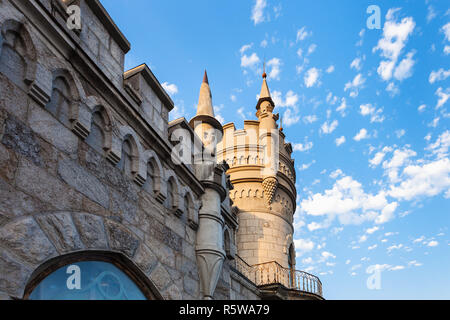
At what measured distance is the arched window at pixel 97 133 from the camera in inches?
179

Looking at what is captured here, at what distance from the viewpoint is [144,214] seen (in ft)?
17.3

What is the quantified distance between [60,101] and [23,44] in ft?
1.95

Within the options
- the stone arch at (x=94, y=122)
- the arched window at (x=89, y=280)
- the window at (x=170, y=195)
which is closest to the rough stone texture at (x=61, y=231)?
the arched window at (x=89, y=280)

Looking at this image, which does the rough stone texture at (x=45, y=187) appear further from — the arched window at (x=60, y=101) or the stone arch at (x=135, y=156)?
the stone arch at (x=135, y=156)

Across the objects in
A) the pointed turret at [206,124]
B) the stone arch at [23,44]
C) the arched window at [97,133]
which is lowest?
the arched window at [97,133]

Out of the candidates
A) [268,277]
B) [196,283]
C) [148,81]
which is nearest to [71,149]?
[148,81]

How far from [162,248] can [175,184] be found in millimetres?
967

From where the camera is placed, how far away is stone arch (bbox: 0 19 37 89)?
12.0ft

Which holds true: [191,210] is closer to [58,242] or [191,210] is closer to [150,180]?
[150,180]

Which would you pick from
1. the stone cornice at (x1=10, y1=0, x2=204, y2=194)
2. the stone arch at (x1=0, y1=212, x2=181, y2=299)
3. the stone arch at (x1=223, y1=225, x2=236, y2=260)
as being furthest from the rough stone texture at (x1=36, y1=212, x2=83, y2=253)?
the stone arch at (x1=223, y1=225, x2=236, y2=260)

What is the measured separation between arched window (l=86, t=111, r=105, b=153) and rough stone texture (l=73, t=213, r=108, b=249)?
75cm

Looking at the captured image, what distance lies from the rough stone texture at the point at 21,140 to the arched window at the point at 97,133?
767 mm

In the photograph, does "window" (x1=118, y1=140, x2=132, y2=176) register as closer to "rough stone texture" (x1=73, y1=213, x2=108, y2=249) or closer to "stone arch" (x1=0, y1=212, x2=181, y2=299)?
"stone arch" (x1=0, y1=212, x2=181, y2=299)

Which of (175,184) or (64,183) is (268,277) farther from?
(64,183)
